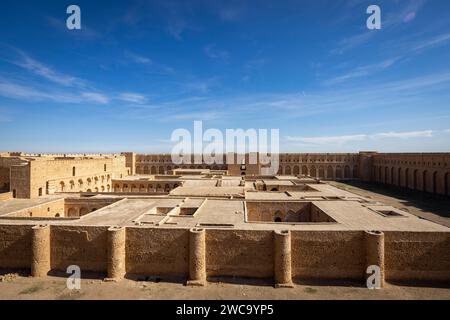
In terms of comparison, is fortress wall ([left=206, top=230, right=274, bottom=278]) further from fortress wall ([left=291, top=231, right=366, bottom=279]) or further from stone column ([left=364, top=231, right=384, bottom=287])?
stone column ([left=364, top=231, right=384, bottom=287])

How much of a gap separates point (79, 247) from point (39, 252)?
210 cm

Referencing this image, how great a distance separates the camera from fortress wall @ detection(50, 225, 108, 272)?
15125 millimetres

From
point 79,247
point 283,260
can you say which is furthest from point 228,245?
point 79,247

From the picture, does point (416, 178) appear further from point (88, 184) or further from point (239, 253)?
point (88, 184)

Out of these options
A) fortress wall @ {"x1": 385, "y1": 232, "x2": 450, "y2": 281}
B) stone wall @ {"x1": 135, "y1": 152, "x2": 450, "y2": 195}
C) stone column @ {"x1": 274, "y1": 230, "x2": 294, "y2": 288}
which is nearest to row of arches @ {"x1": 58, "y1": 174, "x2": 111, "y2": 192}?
stone wall @ {"x1": 135, "y1": 152, "x2": 450, "y2": 195}

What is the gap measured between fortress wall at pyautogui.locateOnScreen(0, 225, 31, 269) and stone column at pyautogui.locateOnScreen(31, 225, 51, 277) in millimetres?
903

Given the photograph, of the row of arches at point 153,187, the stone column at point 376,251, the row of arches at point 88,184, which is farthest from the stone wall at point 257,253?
the row of arches at point 153,187

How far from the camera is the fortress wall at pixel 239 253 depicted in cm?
1463

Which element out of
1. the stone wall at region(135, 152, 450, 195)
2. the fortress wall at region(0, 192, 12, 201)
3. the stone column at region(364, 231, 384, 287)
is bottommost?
the stone column at region(364, 231, 384, 287)

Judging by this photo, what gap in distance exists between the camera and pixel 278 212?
2175 centimetres

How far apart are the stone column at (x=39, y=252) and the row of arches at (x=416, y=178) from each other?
47146 mm

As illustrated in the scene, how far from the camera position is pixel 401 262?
14.5 meters

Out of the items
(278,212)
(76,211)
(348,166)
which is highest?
(348,166)

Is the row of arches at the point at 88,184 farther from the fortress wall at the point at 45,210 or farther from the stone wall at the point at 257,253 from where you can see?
the stone wall at the point at 257,253
